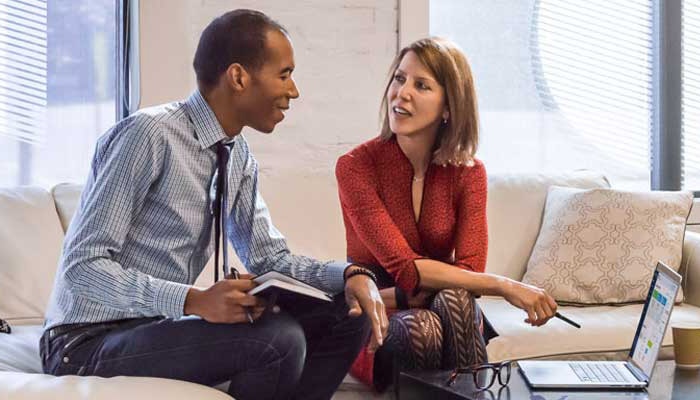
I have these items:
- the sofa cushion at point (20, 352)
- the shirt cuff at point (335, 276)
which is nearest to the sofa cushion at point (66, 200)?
the sofa cushion at point (20, 352)

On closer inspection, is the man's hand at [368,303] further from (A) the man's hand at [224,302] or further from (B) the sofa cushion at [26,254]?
(B) the sofa cushion at [26,254]

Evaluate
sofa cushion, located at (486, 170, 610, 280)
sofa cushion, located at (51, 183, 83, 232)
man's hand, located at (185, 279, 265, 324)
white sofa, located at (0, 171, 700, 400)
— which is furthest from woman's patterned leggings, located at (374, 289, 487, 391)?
sofa cushion, located at (51, 183, 83, 232)

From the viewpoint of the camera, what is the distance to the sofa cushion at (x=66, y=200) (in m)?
2.83

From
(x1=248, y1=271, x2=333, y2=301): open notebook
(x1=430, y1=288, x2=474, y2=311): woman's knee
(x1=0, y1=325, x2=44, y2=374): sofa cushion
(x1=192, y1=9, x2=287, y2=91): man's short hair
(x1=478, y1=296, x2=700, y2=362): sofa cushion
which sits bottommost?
(x1=478, y1=296, x2=700, y2=362): sofa cushion

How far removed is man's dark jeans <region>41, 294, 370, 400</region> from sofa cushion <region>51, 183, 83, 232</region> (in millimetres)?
950

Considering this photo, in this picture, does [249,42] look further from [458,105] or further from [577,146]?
[577,146]

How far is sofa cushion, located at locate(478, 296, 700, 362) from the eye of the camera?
250cm

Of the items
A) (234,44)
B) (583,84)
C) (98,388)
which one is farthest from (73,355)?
(583,84)

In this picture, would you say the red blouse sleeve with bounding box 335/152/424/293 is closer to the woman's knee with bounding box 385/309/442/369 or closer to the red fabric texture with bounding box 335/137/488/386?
the red fabric texture with bounding box 335/137/488/386

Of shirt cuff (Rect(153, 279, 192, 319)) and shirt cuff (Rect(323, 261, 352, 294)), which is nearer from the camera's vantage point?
shirt cuff (Rect(153, 279, 192, 319))

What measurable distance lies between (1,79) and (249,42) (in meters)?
1.58

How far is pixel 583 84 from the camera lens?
3752 millimetres

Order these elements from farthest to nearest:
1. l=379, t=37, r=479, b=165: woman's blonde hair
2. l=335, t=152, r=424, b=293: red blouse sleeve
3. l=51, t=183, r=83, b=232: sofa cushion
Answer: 1. l=51, t=183, r=83, b=232: sofa cushion
2. l=379, t=37, r=479, b=165: woman's blonde hair
3. l=335, t=152, r=424, b=293: red blouse sleeve

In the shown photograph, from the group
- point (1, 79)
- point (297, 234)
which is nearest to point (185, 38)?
point (1, 79)
